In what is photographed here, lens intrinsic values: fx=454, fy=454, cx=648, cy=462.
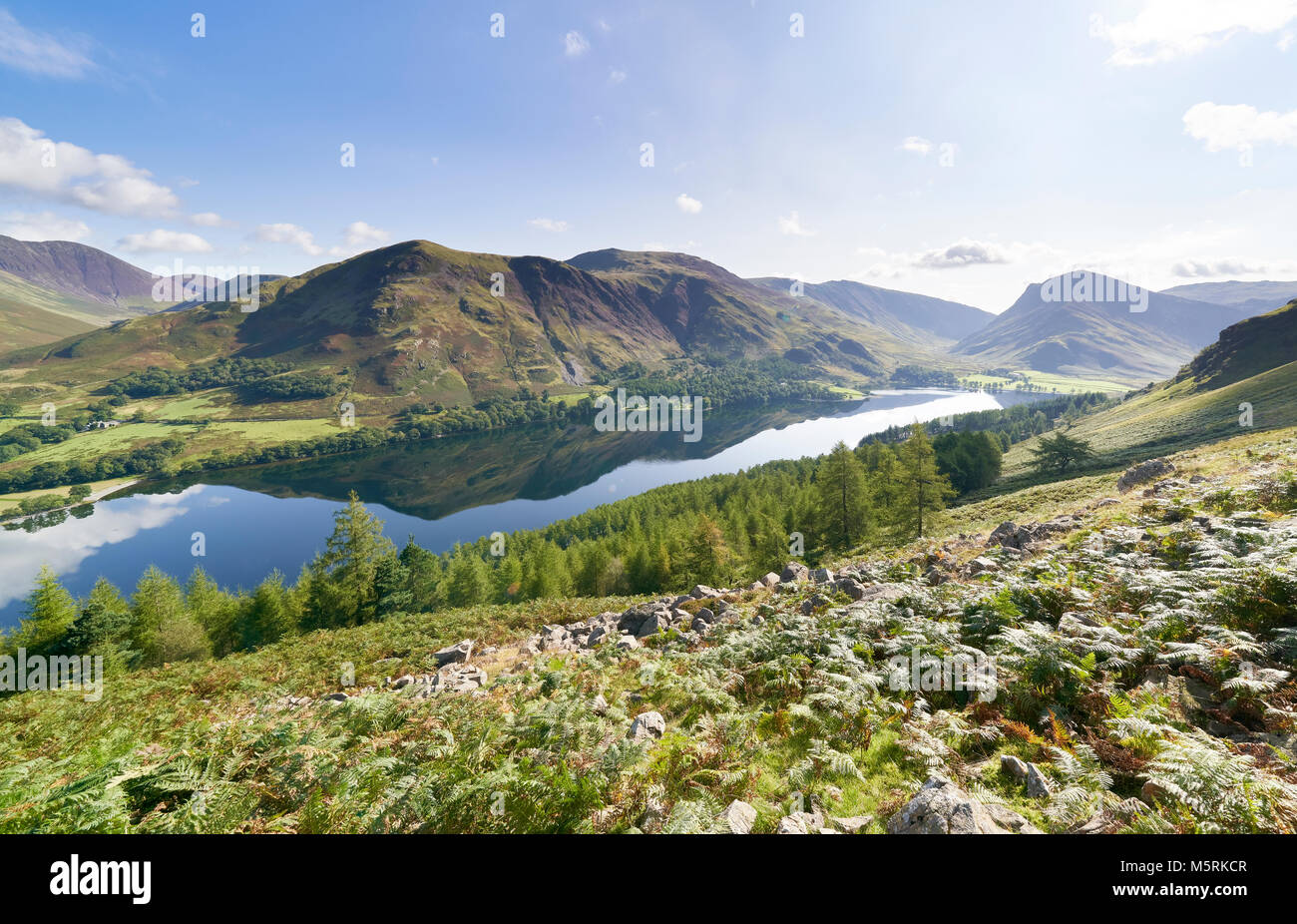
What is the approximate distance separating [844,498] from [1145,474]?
1903 cm

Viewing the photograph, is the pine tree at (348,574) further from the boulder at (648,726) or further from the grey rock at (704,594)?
the boulder at (648,726)

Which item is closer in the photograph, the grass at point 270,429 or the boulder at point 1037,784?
the boulder at point 1037,784

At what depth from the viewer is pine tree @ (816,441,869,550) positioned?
1603 inches

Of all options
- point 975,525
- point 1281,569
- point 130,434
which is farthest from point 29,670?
point 130,434

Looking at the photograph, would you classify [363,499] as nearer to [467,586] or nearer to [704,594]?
[467,586]

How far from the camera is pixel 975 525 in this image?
34094mm

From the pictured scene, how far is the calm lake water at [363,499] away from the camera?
82.6m

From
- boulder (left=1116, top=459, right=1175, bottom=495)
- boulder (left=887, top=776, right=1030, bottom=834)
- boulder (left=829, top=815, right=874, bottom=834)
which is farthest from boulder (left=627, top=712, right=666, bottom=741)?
boulder (left=1116, top=459, right=1175, bottom=495)

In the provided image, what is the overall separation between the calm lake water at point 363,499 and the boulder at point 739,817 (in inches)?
3544

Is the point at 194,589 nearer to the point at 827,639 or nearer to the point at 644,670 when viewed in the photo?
the point at 644,670

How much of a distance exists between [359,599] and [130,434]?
205679 mm

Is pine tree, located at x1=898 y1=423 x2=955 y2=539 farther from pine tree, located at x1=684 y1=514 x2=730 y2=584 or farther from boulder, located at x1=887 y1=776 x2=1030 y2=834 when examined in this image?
boulder, located at x1=887 y1=776 x2=1030 y2=834

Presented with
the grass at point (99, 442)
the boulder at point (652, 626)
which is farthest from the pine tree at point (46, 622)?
the grass at point (99, 442)

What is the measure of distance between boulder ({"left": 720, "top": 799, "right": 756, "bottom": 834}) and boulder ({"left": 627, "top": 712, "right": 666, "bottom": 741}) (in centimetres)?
293
